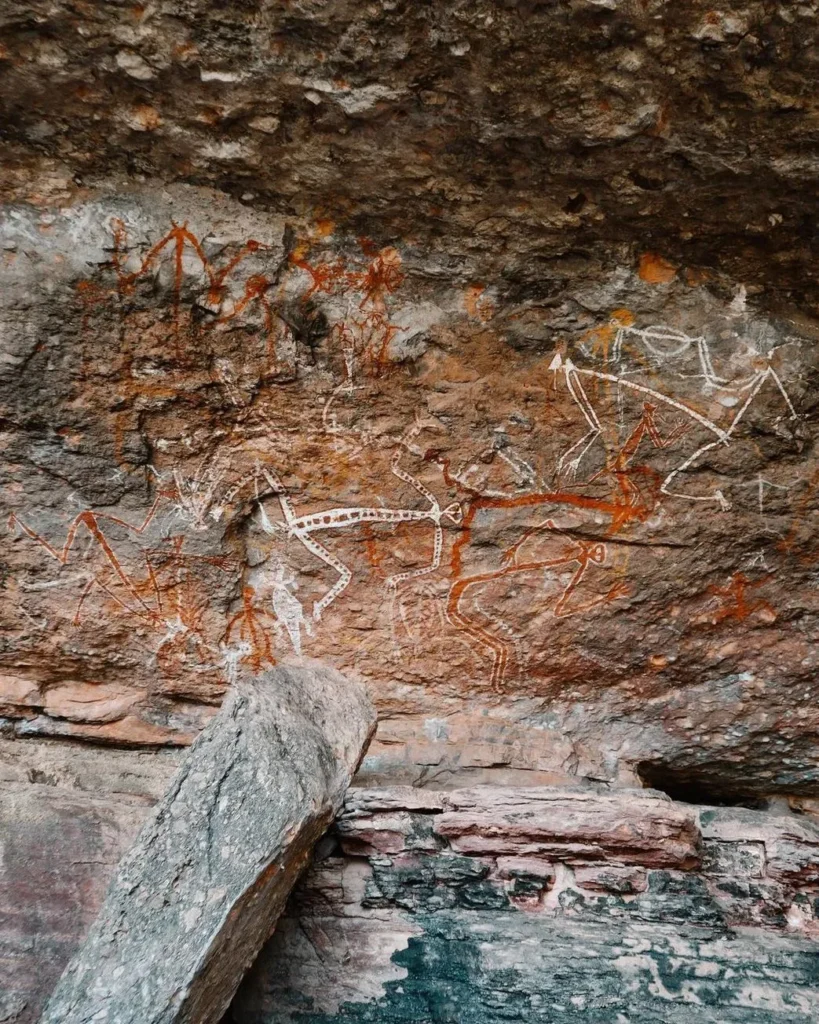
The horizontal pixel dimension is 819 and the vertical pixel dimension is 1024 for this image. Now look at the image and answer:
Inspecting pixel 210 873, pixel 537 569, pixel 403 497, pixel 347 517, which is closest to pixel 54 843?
pixel 210 873

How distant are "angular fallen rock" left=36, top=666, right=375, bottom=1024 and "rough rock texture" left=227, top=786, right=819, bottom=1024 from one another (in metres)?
0.33

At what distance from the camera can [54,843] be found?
266cm

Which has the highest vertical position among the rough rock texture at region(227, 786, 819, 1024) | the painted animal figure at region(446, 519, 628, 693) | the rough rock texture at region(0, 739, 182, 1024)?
the painted animal figure at region(446, 519, 628, 693)

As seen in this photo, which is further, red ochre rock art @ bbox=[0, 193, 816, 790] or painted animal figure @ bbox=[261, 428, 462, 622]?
painted animal figure @ bbox=[261, 428, 462, 622]

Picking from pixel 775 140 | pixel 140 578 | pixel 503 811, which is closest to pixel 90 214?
pixel 140 578

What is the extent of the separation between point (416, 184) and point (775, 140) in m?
0.92

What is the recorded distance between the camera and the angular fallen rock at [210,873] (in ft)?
6.05

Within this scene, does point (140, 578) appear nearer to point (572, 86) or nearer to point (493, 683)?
point (493, 683)

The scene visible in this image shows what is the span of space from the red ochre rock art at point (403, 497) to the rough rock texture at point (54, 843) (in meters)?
0.12

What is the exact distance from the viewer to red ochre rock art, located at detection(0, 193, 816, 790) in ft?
9.11

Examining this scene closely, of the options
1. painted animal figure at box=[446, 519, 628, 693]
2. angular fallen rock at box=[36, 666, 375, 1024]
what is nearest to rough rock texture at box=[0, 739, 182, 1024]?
angular fallen rock at box=[36, 666, 375, 1024]

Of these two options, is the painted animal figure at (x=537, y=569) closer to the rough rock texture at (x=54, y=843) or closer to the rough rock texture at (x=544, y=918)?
the rough rock texture at (x=544, y=918)

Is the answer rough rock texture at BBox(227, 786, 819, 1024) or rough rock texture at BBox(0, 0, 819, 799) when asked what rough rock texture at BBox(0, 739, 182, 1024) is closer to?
rough rock texture at BBox(0, 0, 819, 799)

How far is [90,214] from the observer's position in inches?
103
